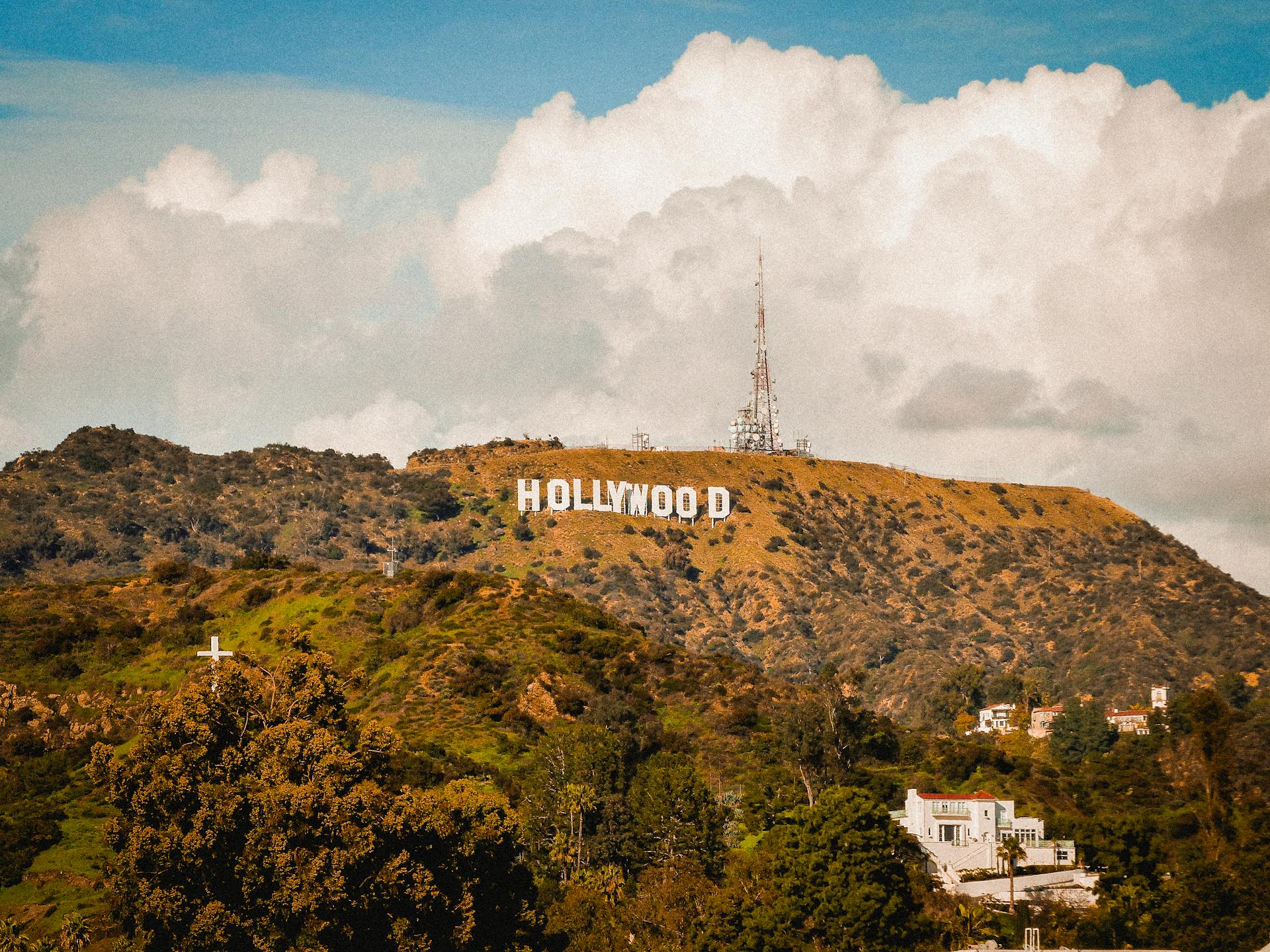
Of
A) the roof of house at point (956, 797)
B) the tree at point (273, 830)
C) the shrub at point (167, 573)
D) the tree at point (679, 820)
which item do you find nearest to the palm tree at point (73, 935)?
the tree at point (273, 830)

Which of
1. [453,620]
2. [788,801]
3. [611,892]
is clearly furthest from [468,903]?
[453,620]

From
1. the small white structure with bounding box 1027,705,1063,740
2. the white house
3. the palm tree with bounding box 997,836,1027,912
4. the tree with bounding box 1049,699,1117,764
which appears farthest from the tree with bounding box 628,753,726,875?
the small white structure with bounding box 1027,705,1063,740

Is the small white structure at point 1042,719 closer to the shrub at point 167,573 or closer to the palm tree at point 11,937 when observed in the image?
the shrub at point 167,573

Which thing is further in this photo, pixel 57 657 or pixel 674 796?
pixel 57 657

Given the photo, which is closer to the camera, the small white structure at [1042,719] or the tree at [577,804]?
the tree at [577,804]

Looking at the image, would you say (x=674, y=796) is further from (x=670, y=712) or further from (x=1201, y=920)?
(x=670, y=712)

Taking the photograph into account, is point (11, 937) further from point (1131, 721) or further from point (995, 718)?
point (995, 718)
